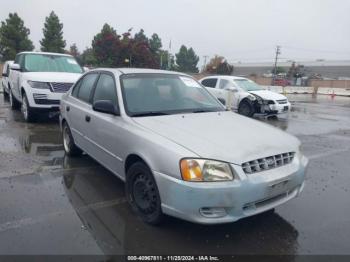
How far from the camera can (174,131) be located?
354cm

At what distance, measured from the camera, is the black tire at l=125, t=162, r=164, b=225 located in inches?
135

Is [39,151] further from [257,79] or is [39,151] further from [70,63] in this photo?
[257,79]

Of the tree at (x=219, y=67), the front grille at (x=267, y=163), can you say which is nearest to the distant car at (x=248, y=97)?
the front grille at (x=267, y=163)

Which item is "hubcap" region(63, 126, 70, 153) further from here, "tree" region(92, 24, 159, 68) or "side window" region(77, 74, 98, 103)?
"tree" region(92, 24, 159, 68)

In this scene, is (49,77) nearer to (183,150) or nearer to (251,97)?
(183,150)

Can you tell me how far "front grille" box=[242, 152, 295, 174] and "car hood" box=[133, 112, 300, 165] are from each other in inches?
1.6

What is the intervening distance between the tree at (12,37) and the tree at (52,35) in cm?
403

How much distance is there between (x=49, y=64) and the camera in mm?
9562

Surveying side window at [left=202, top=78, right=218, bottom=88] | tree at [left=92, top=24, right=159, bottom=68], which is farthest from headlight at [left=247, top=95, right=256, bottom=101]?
tree at [left=92, top=24, right=159, bottom=68]

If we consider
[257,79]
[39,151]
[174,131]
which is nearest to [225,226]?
[174,131]

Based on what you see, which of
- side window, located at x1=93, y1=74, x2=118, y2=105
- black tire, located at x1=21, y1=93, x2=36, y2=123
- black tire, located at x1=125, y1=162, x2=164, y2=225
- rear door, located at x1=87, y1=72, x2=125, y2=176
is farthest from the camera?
black tire, located at x1=21, y1=93, x2=36, y2=123

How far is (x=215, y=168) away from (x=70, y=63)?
8033mm

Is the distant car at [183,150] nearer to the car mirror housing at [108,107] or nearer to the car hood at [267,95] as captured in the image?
the car mirror housing at [108,107]

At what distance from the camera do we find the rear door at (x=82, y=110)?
16.4ft
